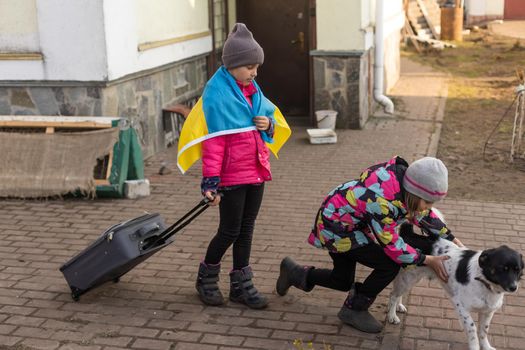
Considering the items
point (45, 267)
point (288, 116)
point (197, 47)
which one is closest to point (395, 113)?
point (288, 116)

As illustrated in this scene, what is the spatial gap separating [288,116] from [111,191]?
16.6ft

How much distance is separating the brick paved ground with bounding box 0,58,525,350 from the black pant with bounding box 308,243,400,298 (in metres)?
0.22

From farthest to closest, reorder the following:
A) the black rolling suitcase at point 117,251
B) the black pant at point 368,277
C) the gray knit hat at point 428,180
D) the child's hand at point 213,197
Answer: the black rolling suitcase at point 117,251, the child's hand at point 213,197, the black pant at point 368,277, the gray knit hat at point 428,180

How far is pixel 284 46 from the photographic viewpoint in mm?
11453

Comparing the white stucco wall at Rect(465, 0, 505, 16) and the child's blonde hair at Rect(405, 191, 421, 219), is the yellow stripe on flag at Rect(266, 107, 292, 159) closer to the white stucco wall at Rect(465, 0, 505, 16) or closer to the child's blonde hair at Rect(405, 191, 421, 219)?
the child's blonde hair at Rect(405, 191, 421, 219)

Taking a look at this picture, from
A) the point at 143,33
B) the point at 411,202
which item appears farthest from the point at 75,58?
the point at 411,202

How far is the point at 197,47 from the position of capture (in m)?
10.3

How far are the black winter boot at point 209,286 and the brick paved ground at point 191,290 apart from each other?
66 millimetres

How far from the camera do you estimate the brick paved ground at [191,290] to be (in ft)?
14.1

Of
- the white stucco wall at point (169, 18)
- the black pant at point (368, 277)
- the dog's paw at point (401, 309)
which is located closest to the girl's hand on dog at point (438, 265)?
the black pant at point (368, 277)

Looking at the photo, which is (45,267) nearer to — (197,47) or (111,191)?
(111,191)

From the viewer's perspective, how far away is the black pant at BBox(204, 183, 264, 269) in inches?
179

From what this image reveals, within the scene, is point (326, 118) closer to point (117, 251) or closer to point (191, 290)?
point (191, 290)

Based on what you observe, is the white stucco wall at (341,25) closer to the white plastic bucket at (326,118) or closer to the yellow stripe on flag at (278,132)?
the white plastic bucket at (326,118)
